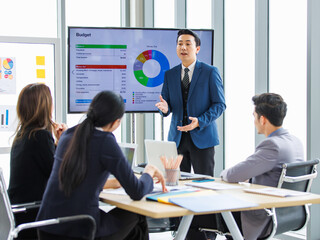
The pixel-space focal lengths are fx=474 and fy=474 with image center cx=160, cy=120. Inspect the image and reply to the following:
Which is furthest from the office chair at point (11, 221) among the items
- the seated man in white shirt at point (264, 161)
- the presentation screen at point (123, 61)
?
the presentation screen at point (123, 61)

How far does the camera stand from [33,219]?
107 inches

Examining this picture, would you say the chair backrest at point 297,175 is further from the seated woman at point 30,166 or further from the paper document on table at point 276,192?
the seated woman at point 30,166

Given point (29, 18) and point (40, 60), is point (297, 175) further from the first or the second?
point (29, 18)

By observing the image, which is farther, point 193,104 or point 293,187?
point 193,104

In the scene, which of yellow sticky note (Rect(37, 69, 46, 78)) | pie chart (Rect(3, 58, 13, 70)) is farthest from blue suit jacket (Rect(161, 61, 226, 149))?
pie chart (Rect(3, 58, 13, 70))

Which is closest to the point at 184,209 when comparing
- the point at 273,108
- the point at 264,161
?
the point at 264,161

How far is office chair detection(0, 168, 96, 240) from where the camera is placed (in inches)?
85.5

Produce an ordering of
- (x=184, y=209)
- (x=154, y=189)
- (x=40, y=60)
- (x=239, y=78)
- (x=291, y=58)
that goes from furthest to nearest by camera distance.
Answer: (x=239, y=78) → (x=40, y=60) → (x=291, y=58) → (x=154, y=189) → (x=184, y=209)

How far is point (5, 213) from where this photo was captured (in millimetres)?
2420

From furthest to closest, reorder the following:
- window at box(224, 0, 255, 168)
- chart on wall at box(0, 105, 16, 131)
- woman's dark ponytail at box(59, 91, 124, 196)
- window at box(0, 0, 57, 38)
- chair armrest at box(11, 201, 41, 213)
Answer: window at box(0, 0, 57, 38)
window at box(224, 0, 255, 168)
chart on wall at box(0, 105, 16, 131)
chair armrest at box(11, 201, 41, 213)
woman's dark ponytail at box(59, 91, 124, 196)

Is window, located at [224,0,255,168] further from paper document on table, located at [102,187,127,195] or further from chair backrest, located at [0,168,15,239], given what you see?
chair backrest, located at [0,168,15,239]

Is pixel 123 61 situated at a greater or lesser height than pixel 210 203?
greater

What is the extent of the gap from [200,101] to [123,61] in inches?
44.6

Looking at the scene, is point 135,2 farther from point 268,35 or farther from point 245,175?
point 245,175
